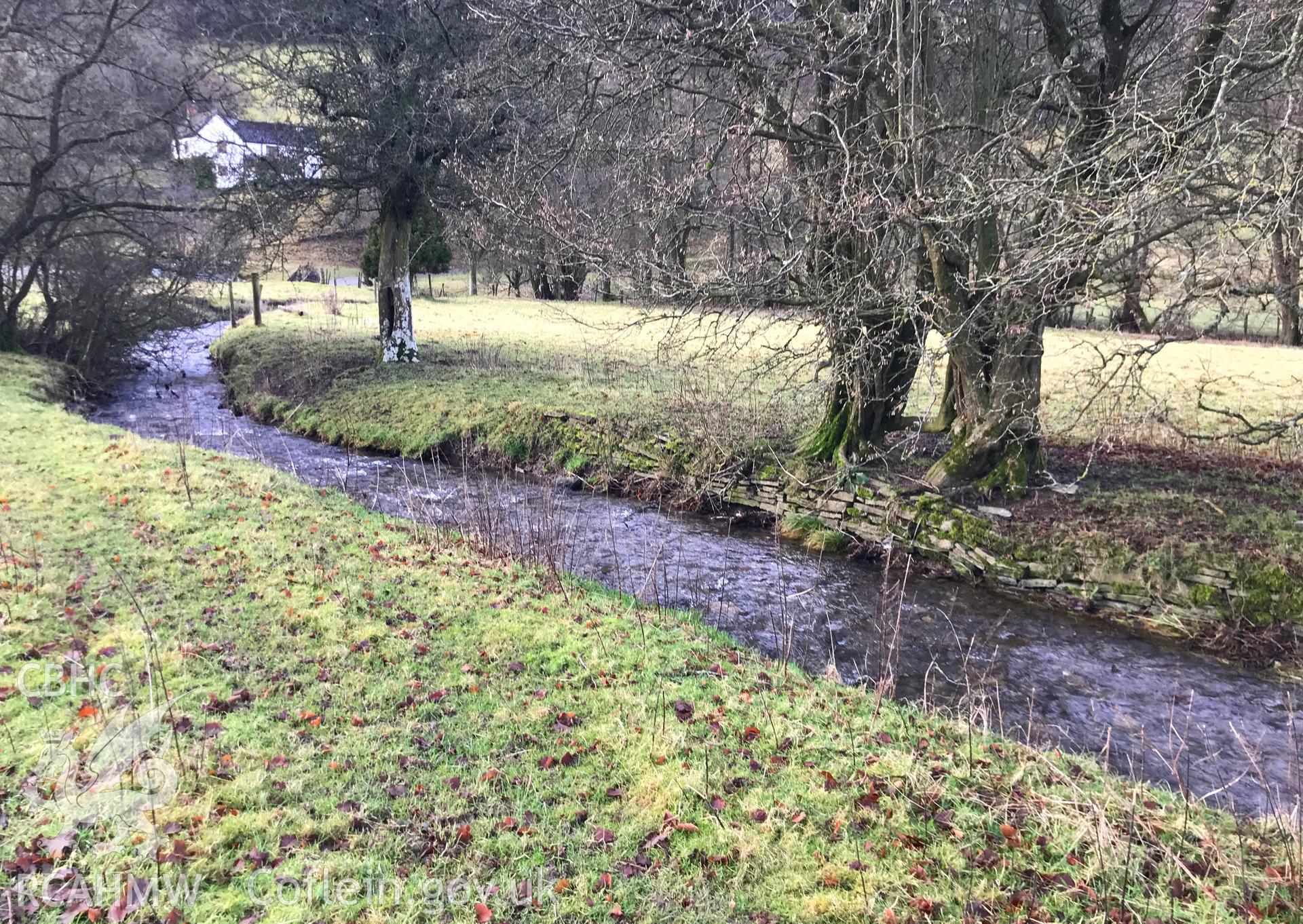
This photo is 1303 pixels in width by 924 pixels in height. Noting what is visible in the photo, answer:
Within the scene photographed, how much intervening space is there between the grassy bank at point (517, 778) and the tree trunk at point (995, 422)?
5.26 meters

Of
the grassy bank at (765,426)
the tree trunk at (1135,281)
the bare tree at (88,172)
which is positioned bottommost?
the grassy bank at (765,426)

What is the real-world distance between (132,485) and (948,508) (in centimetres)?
998

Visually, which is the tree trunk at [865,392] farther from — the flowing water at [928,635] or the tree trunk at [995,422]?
the flowing water at [928,635]

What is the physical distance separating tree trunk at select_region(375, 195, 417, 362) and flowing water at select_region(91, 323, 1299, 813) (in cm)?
696

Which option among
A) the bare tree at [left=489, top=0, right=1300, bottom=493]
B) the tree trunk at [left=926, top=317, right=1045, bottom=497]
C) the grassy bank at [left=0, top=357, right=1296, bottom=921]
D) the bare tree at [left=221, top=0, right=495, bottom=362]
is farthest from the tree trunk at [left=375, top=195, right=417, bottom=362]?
the tree trunk at [left=926, top=317, right=1045, bottom=497]

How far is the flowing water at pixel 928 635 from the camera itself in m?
5.95

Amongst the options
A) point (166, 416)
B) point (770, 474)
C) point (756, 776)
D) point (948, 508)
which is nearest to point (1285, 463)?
point (948, 508)

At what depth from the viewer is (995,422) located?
410 inches

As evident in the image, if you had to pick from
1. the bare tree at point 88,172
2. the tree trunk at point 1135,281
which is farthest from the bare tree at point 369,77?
the tree trunk at point 1135,281

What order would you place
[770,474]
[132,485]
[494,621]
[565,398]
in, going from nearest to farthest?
1. [494,621]
2. [132,485]
3. [770,474]
4. [565,398]

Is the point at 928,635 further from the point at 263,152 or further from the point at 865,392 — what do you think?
the point at 263,152

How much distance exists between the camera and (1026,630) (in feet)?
26.8

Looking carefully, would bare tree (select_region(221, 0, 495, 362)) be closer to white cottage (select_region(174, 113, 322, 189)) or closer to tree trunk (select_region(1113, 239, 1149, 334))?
white cottage (select_region(174, 113, 322, 189))

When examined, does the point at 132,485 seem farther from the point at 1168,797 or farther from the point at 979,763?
the point at 1168,797
